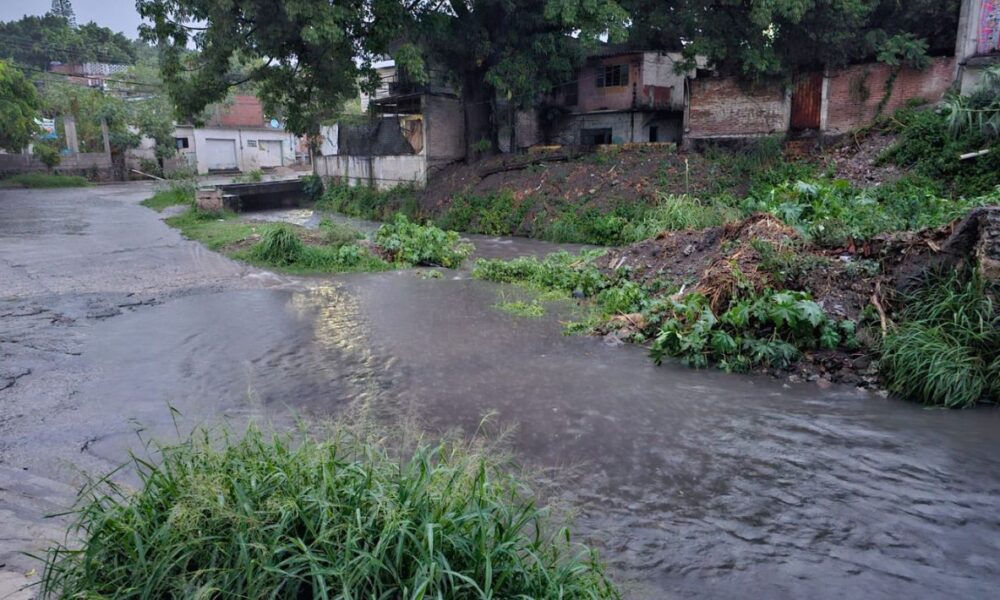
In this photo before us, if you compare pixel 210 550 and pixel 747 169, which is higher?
pixel 747 169

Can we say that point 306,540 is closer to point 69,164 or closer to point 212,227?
point 212,227

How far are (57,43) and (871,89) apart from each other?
193 ft

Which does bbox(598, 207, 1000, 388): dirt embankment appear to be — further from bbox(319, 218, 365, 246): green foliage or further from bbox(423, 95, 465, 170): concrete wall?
bbox(423, 95, 465, 170): concrete wall

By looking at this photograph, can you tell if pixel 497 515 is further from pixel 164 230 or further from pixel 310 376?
pixel 164 230

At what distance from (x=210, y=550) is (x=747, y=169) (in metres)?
18.4

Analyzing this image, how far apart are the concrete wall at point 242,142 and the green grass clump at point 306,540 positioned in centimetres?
4128

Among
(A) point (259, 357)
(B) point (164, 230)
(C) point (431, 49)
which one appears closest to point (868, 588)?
(A) point (259, 357)

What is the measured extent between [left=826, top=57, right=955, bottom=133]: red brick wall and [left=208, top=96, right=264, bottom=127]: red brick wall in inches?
1541

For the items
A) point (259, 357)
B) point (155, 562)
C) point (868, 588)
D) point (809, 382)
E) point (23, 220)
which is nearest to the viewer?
point (155, 562)

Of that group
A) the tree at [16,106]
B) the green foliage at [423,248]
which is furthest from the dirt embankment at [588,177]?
the tree at [16,106]

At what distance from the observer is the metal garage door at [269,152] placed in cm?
4703

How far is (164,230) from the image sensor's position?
18.5 meters

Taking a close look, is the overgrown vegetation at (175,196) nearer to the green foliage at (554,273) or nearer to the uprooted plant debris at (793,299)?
the green foliage at (554,273)

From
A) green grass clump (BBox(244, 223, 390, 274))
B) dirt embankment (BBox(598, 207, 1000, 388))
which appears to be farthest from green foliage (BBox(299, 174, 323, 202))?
dirt embankment (BBox(598, 207, 1000, 388))
